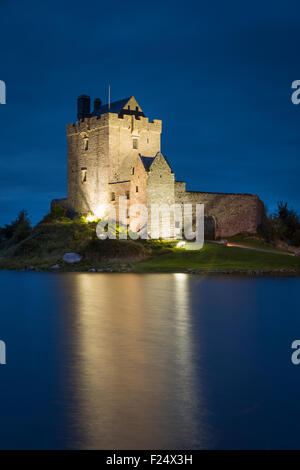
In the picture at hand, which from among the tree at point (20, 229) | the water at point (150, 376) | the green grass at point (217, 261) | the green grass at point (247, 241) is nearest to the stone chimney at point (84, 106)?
the tree at point (20, 229)

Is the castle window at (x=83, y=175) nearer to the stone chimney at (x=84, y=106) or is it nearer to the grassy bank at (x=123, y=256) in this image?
the stone chimney at (x=84, y=106)

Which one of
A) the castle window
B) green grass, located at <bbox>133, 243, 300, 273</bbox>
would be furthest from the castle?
green grass, located at <bbox>133, 243, 300, 273</bbox>

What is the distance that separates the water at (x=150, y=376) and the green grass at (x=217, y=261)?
43.1ft

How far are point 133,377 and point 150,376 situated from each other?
28cm

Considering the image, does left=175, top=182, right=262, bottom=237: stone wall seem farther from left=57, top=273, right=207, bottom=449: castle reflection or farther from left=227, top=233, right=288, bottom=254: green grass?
left=57, top=273, right=207, bottom=449: castle reflection

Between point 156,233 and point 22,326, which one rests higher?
point 156,233

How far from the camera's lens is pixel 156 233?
131 feet

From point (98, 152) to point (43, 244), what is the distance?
12.8 meters

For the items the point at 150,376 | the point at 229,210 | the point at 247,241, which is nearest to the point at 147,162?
the point at 229,210

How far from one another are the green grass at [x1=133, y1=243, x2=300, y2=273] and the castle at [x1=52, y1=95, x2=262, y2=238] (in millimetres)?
7699

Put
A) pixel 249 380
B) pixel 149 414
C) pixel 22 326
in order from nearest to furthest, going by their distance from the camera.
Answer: pixel 149 414
pixel 249 380
pixel 22 326

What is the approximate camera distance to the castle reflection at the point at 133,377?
5.75 meters
